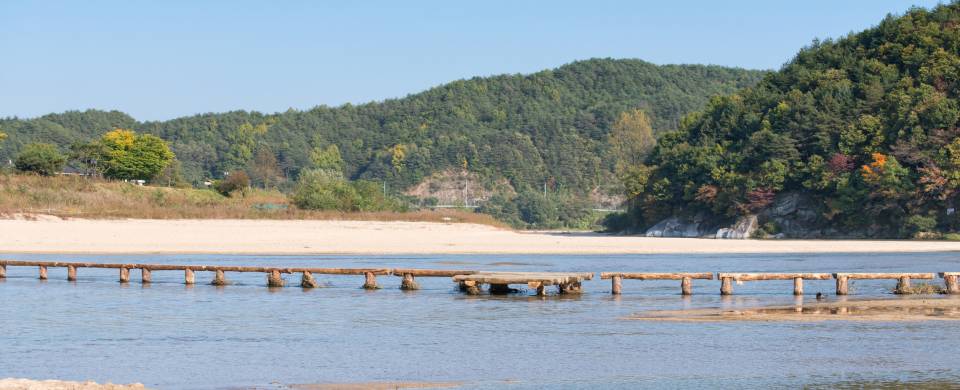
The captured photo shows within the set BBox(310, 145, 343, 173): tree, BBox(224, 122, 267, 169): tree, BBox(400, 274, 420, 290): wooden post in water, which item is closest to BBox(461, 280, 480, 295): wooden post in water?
BBox(400, 274, 420, 290): wooden post in water

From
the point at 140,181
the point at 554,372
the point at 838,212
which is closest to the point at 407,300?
the point at 554,372

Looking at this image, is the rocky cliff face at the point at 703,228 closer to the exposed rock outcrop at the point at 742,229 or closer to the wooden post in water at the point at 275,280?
the exposed rock outcrop at the point at 742,229

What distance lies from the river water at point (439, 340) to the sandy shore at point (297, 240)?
1645cm

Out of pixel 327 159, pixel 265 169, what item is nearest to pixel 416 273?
pixel 265 169

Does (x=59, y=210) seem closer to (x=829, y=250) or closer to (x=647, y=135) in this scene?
(x=829, y=250)

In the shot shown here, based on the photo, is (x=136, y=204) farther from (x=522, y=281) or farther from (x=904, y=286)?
(x=904, y=286)

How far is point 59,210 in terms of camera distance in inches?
2530

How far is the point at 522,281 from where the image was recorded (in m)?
34.2

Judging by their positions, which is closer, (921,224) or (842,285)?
(842,285)

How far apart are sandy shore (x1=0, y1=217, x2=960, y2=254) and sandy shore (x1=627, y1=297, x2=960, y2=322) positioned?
29.5 m

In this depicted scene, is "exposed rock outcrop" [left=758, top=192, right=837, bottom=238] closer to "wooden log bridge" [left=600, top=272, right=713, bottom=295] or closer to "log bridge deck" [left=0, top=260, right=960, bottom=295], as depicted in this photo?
"log bridge deck" [left=0, top=260, right=960, bottom=295]

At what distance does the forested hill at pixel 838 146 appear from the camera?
91.5 m

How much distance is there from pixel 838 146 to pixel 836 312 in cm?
7550

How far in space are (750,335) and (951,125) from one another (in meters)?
73.9
